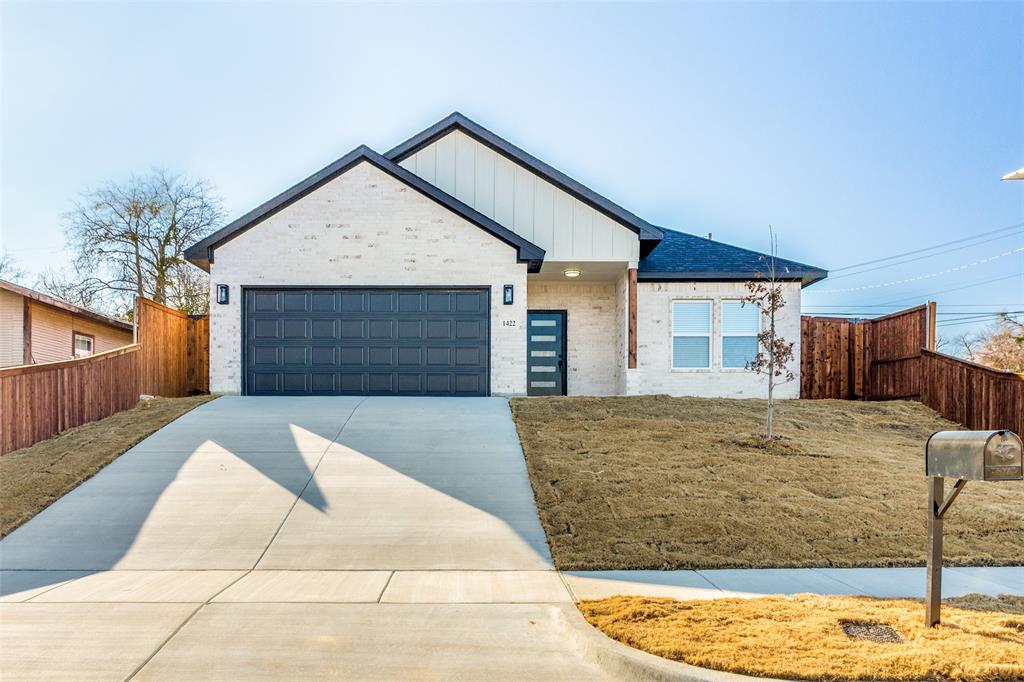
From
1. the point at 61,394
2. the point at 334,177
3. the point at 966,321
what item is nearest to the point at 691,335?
the point at 334,177

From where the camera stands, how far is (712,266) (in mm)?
17078

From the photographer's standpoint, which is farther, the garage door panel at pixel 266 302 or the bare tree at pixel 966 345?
the bare tree at pixel 966 345

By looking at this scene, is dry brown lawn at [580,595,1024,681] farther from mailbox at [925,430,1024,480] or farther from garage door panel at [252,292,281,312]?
garage door panel at [252,292,281,312]

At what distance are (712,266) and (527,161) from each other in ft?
17.4

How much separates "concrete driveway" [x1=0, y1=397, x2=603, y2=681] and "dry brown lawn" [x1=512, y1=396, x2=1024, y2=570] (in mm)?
648

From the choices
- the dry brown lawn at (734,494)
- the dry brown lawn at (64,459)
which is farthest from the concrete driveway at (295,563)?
the dry brown lawn at (734,494)

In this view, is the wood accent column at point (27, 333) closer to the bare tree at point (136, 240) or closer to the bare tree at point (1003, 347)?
the bare tree at point (136, 240)

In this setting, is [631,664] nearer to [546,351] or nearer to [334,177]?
[334,177]

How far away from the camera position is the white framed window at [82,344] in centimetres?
2031

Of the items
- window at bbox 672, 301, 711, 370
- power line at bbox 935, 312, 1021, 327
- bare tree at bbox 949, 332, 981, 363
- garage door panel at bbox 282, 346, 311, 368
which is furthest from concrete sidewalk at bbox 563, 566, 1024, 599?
power line at bbox 935, 312, 1021, 327

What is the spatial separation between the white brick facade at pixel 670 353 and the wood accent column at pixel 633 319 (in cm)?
30

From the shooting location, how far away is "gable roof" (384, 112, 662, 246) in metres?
16.0

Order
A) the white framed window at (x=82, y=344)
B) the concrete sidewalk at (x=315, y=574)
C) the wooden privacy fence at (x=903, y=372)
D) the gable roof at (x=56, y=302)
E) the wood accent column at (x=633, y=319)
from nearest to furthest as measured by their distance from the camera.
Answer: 1. the concrete sidewalk at (x=315, y=574)
2. the wooden privacy fence at (x=903, y=372)
3. the wood accent column at (x=633, y=319)
4. the gable roof at (x=56, y=302)
5. the white framed window at (x=82, y=344)

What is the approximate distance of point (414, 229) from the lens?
49.6ft
